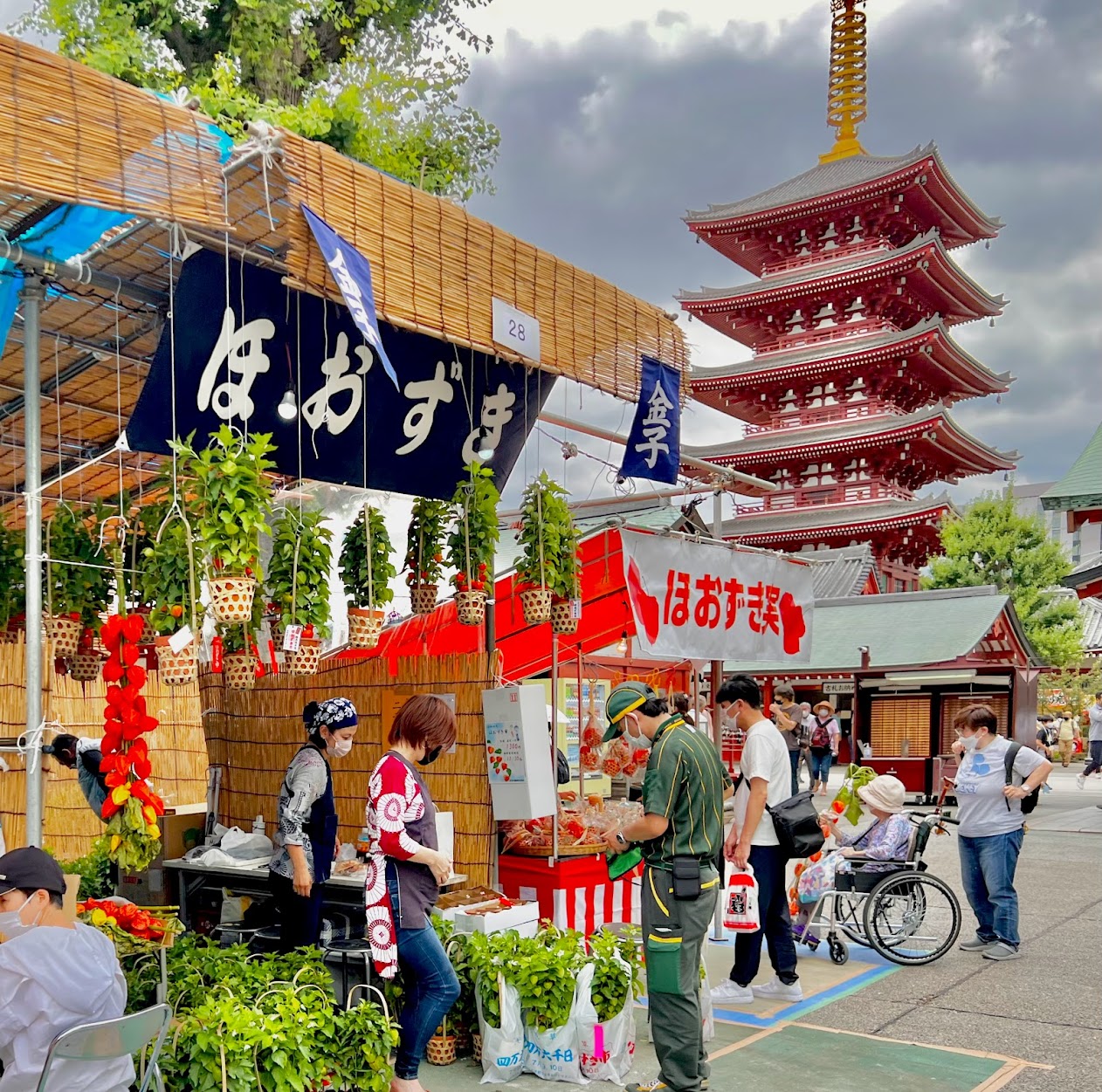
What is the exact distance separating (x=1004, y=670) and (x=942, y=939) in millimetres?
16534

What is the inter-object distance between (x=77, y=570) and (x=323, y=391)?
5.63ft

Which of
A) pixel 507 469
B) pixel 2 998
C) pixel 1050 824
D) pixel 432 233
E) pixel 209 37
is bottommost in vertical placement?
pixel 1050 824

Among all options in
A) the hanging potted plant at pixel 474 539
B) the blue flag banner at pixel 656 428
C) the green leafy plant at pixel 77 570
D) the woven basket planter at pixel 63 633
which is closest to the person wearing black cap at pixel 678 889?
the hanging potted plant at pixel 474 539

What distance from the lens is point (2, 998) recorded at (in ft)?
10.7

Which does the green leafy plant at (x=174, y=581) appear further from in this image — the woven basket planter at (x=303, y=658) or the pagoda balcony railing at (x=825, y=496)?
the pagoda balcony railing at (x=825, y=496)

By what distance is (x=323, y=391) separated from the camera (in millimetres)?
6410

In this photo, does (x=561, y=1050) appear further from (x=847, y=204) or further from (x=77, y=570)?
(x=847, y=204)

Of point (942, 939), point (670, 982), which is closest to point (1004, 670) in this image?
point (942, 939)

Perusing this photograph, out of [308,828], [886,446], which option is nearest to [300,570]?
[308,828]

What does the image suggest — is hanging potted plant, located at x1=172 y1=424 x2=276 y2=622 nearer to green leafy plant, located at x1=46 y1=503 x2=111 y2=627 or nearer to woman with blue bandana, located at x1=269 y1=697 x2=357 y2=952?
woman with blue bandana, located at x1=269 y1=697 x2=357 y2=952

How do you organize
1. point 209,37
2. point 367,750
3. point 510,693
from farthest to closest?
point 209,37 → point 367,750 → point 510,693

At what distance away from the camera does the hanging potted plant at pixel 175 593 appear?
4852 millimetres

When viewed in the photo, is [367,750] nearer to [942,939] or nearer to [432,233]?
[432,233]

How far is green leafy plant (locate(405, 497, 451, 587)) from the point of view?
7078 mm
